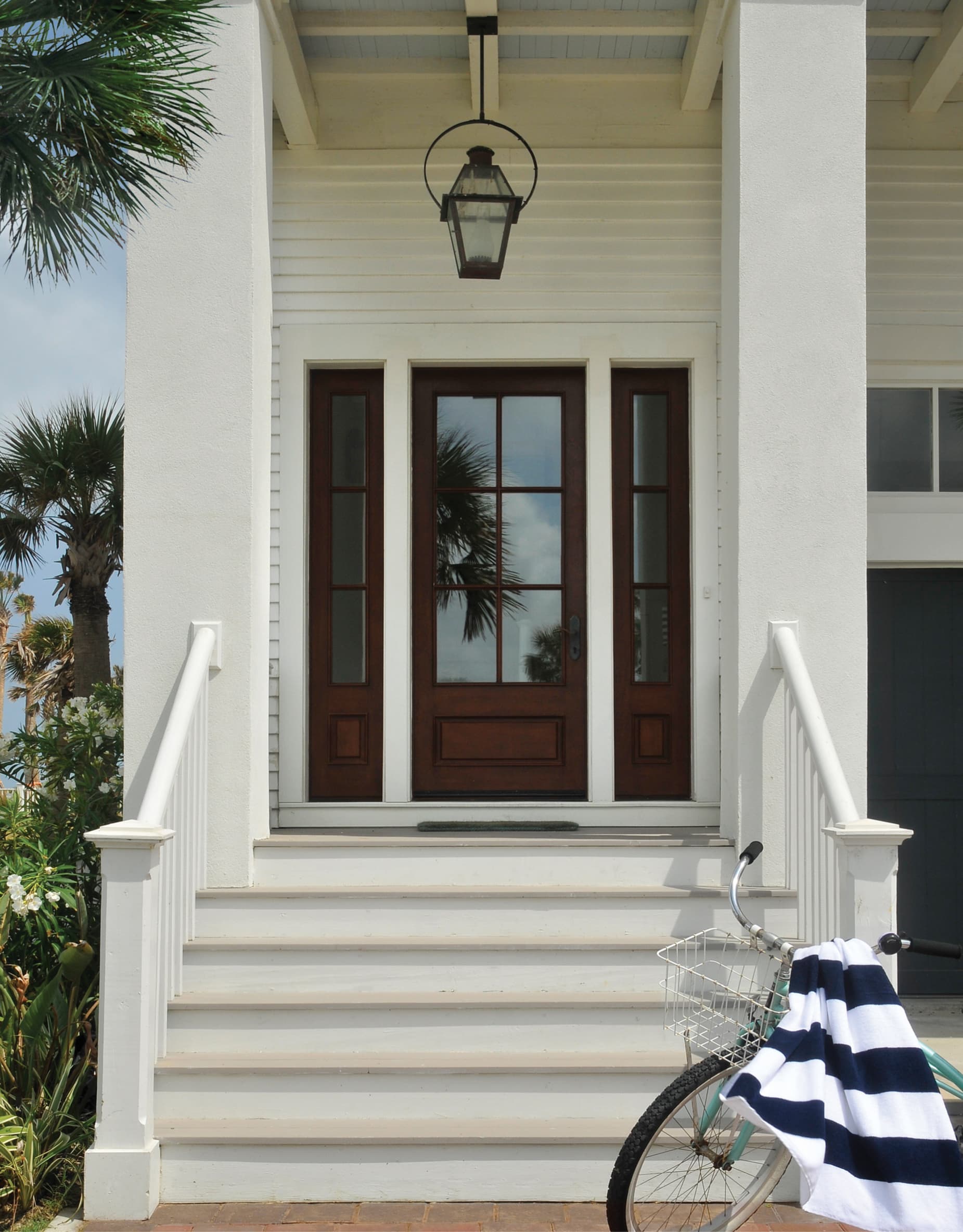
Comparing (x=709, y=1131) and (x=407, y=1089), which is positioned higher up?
(x=709, y=1131)

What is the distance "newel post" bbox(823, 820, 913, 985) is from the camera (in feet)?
10.8

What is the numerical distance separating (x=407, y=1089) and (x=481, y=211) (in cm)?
328

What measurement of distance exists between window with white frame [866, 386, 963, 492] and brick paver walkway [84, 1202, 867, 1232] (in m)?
3.35

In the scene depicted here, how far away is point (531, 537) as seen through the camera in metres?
5.37

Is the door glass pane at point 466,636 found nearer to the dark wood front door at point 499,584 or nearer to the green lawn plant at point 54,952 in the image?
the dark wood front door at point 499,584

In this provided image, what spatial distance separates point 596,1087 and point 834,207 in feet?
10.3

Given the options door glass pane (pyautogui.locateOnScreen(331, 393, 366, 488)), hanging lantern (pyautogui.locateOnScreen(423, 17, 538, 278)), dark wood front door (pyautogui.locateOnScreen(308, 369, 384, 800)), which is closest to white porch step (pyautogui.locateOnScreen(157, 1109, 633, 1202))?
dark wood front door (pyautogui.locateOnScreen(308, 369, 384, 800))

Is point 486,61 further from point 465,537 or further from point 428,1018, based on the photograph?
point 428,1018

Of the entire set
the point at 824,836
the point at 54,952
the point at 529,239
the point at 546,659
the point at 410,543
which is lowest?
the point at 54,952

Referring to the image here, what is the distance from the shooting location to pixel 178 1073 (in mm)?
3533

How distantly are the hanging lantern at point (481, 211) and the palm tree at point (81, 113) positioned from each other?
125 centimetres

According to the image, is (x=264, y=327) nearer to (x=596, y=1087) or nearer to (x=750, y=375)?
(x=750, y=375)

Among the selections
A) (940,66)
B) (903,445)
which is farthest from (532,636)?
(940,66)

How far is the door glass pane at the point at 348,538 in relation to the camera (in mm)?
5348
